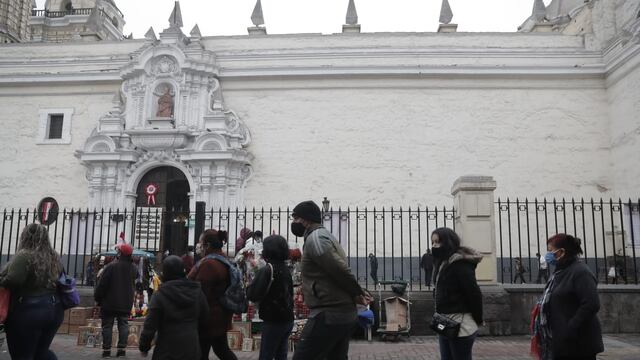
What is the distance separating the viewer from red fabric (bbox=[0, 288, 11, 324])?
4.64 m

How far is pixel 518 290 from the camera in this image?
394 inches

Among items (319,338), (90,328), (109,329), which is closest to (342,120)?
(90,328)

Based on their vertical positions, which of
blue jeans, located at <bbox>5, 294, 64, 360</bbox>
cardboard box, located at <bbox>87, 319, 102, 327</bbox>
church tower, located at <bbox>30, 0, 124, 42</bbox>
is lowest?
cardboard box, located at <bbox>87, 319, 102, 327</bbox>

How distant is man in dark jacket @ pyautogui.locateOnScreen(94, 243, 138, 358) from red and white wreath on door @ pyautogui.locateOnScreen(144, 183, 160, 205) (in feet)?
36.7

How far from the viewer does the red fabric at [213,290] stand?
521 cm

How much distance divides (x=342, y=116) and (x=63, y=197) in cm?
1021

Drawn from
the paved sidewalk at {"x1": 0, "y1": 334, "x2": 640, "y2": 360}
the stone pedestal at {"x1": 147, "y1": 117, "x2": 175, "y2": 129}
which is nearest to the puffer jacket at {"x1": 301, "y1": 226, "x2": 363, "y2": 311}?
the paved sidewalk at {"x1": 0, "y1": 334, "x2": 640, "y2": 360}

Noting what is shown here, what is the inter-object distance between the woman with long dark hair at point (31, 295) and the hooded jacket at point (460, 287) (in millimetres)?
3443

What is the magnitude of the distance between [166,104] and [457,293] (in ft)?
54.7

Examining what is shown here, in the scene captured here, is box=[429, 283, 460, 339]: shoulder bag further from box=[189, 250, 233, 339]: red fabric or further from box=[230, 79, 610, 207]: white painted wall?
box=[230, 79, 610, 207]: white painted wall

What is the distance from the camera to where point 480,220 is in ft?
32.6

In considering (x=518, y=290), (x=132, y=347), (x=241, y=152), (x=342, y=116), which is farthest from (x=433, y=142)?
(x=132, y=347)

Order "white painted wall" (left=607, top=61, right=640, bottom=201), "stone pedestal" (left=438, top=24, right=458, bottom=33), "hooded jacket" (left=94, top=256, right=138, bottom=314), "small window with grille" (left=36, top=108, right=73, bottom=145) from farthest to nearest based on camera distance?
1. "stone pedestal" (left=438, top=24, right=458, bottom=33)
2. "small window with grille" (left=36, top=108, right=73, bottom=145)
3. "white painted wall" (left=607, top=61, right=640, bottom=201)
4. "hooded jacket" (left=94, top=256, right=138, bottom=314)

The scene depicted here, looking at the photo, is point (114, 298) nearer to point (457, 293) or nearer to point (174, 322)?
point (174, 322)
